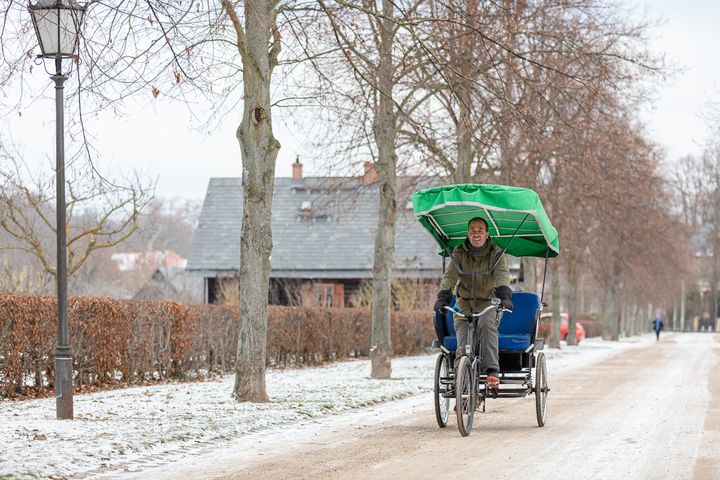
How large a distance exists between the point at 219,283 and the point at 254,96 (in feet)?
104

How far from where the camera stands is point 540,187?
1292 inches

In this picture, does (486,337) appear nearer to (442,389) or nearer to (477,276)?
(477,276)

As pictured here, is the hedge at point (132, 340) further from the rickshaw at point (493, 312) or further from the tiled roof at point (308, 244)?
the tiled roof at point (308, 244)

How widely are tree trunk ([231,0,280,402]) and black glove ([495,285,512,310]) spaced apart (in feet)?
15.4

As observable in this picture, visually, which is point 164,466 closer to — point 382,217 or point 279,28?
point 279,28

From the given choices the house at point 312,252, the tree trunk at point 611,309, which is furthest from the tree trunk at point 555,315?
the tree trunk at point 611,309

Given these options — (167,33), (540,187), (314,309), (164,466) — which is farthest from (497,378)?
(540,187)

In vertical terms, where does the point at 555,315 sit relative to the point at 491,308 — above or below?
below

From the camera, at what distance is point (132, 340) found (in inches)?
754

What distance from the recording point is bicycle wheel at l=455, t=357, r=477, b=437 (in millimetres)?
11547

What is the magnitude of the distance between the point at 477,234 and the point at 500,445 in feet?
7.87

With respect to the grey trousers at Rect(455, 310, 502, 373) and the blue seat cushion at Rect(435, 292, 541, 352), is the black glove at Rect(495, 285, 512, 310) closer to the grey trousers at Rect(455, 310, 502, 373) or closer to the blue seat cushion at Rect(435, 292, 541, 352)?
the grey trousers at Rect(455, 310, 502, 373)

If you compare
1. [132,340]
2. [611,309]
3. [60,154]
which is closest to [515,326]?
[60,154]

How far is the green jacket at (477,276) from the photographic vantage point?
12391 millimetres
